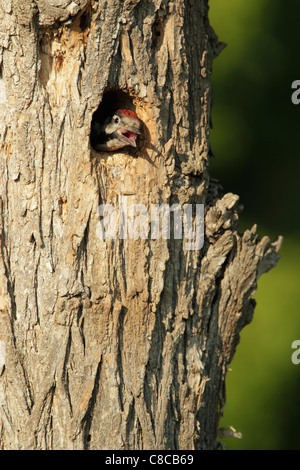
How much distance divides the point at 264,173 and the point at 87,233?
2974 millimetres

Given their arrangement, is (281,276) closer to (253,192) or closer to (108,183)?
(253,192)

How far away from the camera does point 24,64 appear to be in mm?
2672

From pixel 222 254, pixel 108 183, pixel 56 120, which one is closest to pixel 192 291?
pixel 222 254

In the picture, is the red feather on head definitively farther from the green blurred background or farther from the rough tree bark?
the green blurred background

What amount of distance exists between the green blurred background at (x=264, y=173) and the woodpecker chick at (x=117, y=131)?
2.13 m

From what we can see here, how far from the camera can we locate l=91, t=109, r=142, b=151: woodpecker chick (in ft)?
9.18

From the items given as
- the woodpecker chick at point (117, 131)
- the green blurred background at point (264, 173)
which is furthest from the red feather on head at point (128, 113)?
the green blurred background at point (264, 173)

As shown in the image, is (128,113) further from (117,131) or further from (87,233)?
(87,233)

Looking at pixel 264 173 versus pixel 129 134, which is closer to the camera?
pixel 129 134

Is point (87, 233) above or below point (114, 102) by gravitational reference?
below

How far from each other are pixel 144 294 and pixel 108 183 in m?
0.49

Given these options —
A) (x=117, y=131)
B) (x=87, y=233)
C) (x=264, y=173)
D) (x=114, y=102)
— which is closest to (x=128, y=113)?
(x=117, y=131)

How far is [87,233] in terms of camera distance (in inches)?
107

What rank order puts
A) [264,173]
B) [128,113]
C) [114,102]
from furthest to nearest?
[264,173]
[114,102]
[128,113]
